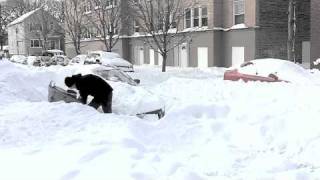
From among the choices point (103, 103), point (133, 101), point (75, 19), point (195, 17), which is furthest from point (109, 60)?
point (75, 19)

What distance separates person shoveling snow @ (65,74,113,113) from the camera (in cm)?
975

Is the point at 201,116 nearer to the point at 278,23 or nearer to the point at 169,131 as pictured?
the point at 169,131

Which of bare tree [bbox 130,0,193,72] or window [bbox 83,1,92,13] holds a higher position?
window [bbox 83,1,92,13]

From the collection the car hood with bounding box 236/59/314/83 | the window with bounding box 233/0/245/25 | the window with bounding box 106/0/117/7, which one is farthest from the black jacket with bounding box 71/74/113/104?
the window with bounding box 106/0/117/7

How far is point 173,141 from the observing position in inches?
298

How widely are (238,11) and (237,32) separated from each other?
4.39 ft

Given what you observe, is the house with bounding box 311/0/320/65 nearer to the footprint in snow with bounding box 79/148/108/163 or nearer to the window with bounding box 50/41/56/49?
the footprint in snow with bounding box 79/148/108/163

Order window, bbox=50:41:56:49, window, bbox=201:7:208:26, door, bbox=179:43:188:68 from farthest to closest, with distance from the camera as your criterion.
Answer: window, bbox=50:41:56:49, door, bbox=179:43:188:68, window, bbox=201:7:208:26

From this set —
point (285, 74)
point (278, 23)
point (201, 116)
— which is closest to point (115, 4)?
point (278, 23)

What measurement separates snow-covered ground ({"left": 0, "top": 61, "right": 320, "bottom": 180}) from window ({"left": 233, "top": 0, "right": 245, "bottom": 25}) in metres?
21.0

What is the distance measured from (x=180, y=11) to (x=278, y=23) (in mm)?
5840

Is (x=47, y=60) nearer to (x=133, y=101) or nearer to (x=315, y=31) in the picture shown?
(x=315, y=31)

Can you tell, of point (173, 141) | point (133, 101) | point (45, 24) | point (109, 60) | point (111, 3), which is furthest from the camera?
point (45, 24)

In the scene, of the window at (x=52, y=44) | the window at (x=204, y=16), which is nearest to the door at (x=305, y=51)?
the window at (x=204, y=16)
